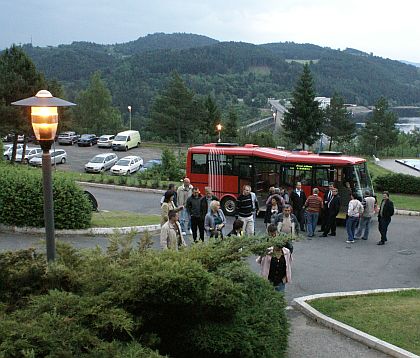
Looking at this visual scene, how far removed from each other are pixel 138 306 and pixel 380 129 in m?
61.4

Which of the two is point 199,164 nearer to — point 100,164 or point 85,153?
point 100,164

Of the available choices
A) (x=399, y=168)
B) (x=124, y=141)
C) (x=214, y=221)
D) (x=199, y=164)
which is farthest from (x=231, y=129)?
(x=214, y=221)

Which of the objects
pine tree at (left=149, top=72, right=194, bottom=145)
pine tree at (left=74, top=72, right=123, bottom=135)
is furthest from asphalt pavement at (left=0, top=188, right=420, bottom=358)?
pine tree at (left=74, top=72, right=123, bottom=135)

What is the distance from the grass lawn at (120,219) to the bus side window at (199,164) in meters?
3.29

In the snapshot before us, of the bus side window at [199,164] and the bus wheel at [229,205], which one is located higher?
the bus side window at [199,164]

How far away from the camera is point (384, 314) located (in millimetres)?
9609

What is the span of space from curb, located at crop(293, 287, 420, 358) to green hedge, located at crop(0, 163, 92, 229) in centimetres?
763

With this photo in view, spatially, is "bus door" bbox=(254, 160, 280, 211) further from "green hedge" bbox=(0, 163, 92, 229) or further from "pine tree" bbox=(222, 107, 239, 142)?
"pine tree" bbox=(222, 107, 239, 142)

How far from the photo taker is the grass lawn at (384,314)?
28.2ft

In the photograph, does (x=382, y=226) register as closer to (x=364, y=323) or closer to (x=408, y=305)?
(x=408, y=305)

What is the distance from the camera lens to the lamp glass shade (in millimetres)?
7359

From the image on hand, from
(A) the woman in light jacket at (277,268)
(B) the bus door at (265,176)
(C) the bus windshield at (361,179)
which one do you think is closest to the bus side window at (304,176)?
(B) the bus door at (265,176)

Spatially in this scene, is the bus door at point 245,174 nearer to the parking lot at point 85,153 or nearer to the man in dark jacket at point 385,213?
the man in dark jacket at point 385,213

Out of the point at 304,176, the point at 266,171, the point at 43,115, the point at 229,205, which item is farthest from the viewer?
the point at 229,205
